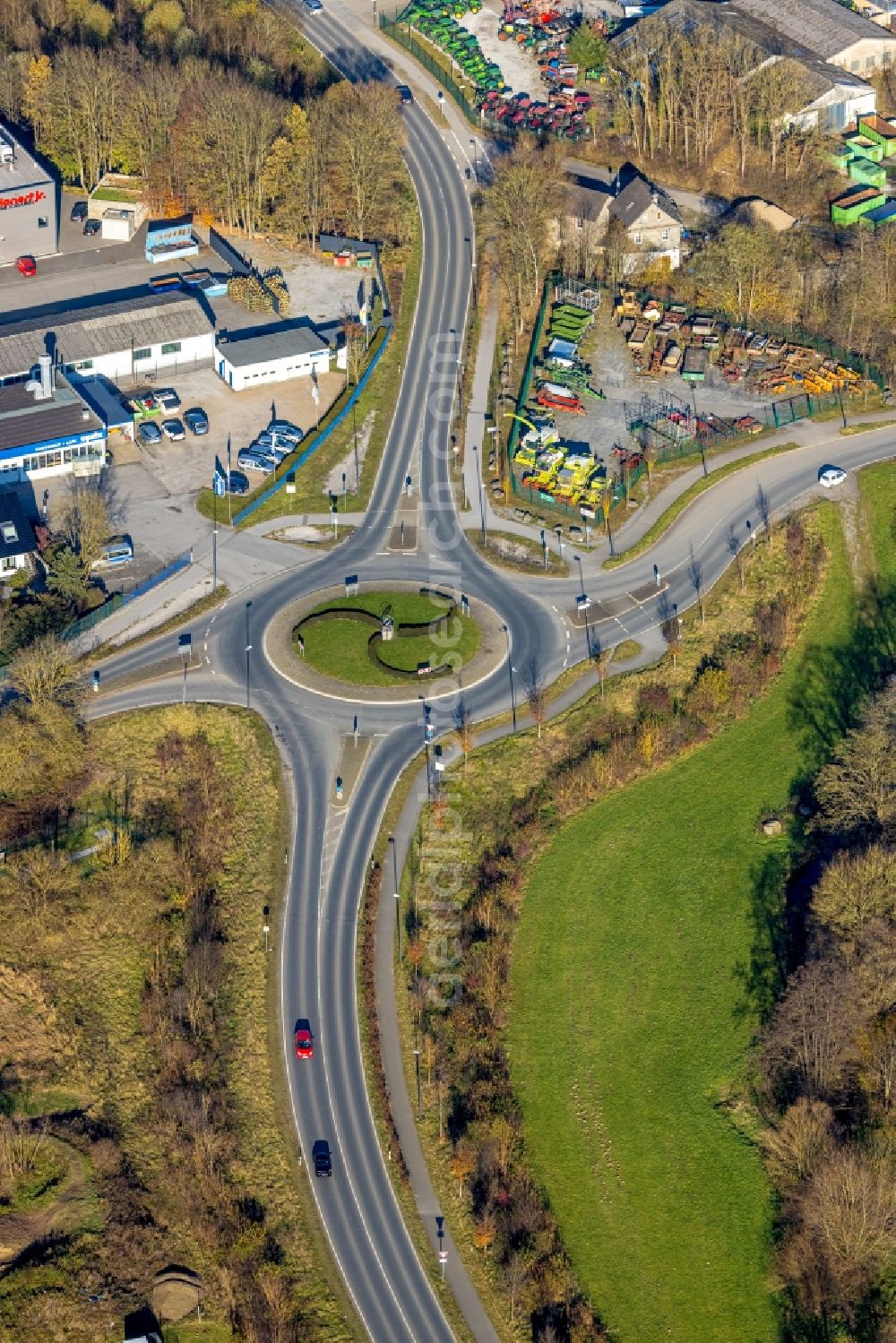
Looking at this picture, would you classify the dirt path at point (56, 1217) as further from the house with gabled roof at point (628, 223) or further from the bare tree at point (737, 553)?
the house with gabled roof at point (628, 223)

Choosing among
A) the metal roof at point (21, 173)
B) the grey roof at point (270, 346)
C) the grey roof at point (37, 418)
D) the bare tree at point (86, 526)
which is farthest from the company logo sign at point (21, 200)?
the bare tree at point (86, 526)

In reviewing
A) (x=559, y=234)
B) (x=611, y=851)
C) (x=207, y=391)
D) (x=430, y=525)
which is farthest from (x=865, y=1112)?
(x=559, y=234)

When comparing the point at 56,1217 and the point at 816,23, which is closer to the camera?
the point at 56,1217

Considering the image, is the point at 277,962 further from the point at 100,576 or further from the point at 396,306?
the point at 396,306

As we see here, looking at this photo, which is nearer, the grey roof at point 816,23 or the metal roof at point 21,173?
the metal roof at point 21,173

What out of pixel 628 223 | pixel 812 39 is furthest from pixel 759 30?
pixel 628 223

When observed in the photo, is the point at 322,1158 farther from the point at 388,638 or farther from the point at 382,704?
the point at 388,638
